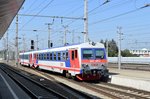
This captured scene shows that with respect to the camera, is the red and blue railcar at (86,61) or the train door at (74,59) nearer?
the red and blue railcar at (86,61)

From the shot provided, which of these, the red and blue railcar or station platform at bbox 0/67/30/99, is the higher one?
the red and blue railcar

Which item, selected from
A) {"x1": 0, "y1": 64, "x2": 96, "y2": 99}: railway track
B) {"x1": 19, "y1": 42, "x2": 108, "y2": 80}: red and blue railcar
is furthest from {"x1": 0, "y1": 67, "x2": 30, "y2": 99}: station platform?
{"x1": 19, "y1": 42, "x2": 108, "y2": 80}: red and blue railcar

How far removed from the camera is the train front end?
26312mm

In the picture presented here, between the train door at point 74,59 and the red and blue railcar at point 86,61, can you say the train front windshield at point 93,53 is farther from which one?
the train door at point 74,59

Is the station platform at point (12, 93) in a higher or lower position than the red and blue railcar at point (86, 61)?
lower

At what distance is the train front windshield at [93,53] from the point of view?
88.1 feet

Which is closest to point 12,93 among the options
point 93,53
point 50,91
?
point 50,91

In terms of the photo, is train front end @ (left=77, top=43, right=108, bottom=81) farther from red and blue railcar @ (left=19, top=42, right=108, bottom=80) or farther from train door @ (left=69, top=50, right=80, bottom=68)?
train door @ (left=69, top=50, right=80, bottom=68)

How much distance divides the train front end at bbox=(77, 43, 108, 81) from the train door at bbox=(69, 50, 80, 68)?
59 centimetres

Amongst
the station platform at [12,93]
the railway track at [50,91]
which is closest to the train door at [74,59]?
the railway track at [50,91]

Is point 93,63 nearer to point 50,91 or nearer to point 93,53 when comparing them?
point 93,53

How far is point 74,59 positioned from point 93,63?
155cm

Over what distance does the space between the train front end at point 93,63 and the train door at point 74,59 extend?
59cm

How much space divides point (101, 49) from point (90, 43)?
1048 millimetres
